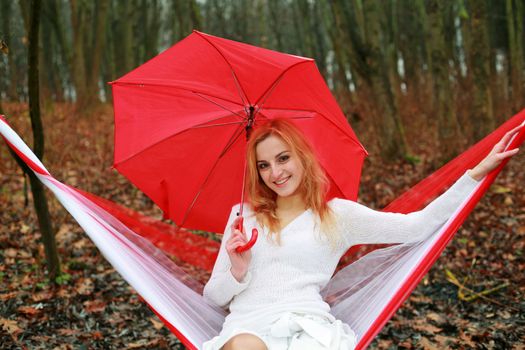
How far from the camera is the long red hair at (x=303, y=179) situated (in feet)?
7.94

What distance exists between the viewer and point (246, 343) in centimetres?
209

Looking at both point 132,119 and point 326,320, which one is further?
point 132,119

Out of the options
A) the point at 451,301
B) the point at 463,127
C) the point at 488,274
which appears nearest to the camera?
the point at 451,301

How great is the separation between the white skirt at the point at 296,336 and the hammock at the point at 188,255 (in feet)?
0.32

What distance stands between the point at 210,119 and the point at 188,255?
0.79m

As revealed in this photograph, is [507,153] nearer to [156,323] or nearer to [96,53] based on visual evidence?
[156,323]

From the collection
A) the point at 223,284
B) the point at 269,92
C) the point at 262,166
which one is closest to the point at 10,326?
the point at 223,284

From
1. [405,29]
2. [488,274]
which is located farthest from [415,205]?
[405,29]

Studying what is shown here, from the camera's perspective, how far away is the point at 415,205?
2584 millimetres

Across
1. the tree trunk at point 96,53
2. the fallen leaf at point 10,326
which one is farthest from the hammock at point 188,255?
the tree trunk at point 96,53

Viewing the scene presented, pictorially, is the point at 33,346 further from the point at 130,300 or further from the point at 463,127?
the point at 463,127

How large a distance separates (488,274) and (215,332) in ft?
9.57

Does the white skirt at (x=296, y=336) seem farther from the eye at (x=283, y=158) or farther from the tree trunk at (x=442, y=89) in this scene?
the tree trunk at (x=442, y=89)

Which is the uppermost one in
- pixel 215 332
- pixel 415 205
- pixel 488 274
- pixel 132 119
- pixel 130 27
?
pixel 130 27
